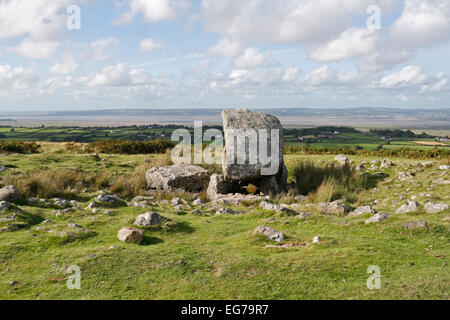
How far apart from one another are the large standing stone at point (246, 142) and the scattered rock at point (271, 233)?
713cm

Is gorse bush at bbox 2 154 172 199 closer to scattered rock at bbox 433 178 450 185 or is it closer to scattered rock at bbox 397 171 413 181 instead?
scattered rock at bbox 397 171 413 181

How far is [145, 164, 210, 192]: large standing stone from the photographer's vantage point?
52.0 feet

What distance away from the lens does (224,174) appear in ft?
50.1

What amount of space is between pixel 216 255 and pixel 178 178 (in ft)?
31.4

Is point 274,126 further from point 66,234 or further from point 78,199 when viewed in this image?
point 66,234

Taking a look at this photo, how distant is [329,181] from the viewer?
15.5 metres

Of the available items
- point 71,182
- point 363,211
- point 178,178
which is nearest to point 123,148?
point 71,182

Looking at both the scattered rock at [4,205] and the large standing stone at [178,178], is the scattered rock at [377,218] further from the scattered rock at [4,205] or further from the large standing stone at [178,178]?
the scattered rock at [4,205]

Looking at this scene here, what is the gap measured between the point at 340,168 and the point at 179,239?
1200 centimetres

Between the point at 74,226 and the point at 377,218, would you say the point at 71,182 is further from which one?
the point at 377,218

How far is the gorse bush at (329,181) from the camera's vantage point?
14.0m

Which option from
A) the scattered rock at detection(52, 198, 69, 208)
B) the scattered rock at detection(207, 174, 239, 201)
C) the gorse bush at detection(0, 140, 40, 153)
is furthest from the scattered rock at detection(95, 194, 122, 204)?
the gorse bush at detection(0, 140, 40, 153)

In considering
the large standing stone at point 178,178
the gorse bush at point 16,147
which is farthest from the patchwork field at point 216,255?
the gorse bush at point 16,147
